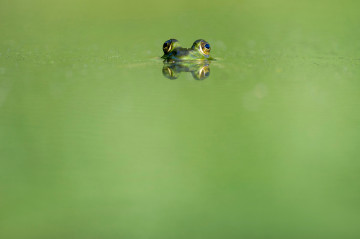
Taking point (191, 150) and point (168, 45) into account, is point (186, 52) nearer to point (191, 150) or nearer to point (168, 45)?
point (168, 45)

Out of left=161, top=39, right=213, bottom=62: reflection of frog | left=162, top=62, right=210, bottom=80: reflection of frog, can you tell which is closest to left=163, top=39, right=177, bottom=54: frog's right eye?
left=161, top=39, right=213, bottom=62: reflection of frog

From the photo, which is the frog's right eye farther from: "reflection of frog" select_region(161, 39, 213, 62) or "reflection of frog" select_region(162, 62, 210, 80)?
"reflection of frog" select_region(162, 62, 210, 80)

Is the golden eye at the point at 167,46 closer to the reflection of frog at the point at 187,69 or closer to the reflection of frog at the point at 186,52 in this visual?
the reflection of frog at the point at 186,52

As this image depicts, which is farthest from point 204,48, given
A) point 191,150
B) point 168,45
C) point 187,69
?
point 191,150

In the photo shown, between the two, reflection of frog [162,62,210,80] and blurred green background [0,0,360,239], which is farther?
reflection of frog [162,62,210,80]

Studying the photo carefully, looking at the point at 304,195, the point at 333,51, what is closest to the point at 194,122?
the point at 304,195

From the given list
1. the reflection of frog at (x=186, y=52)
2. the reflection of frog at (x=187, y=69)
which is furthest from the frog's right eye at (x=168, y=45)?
the reflection of frog at (x=187, y=69)

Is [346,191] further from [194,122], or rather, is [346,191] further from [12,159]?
[12,159]
